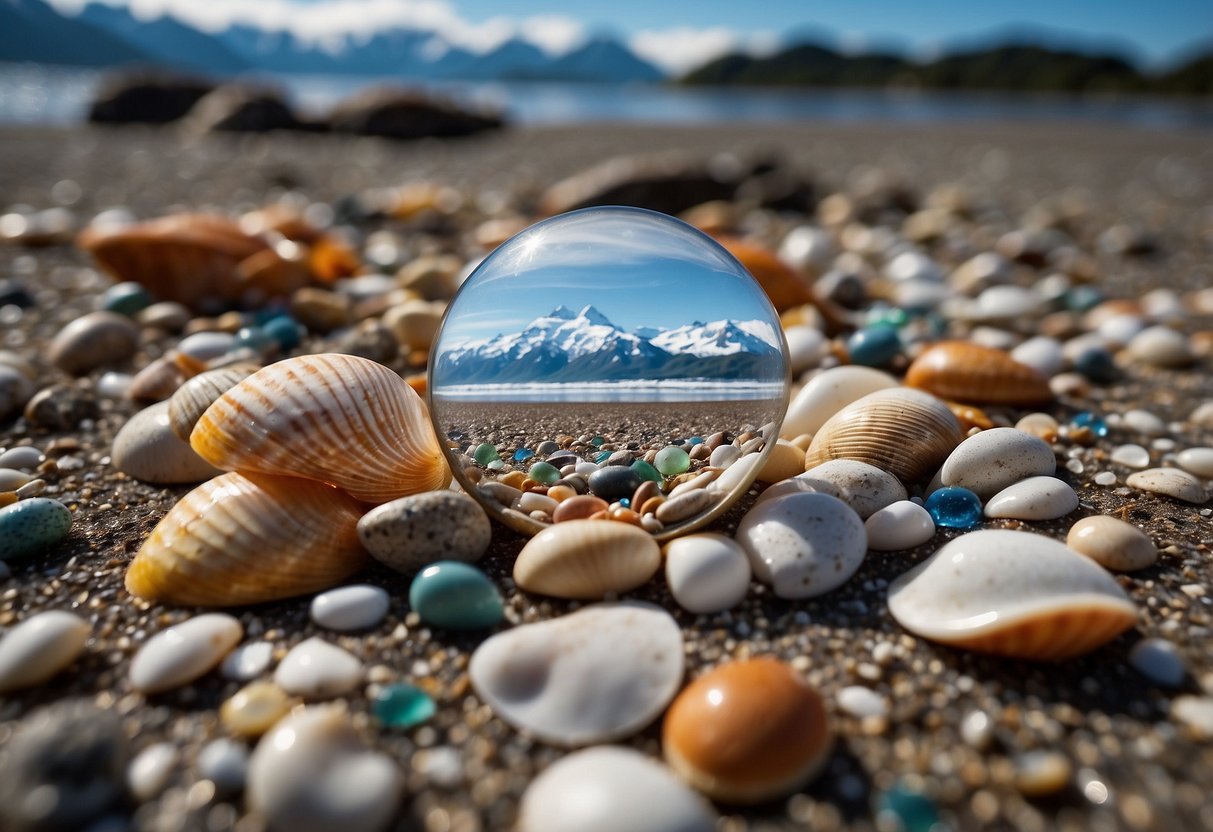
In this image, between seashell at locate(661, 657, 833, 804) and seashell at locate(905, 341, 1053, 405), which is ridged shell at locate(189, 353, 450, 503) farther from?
seashell at locate(905, 341, 1053, 405)

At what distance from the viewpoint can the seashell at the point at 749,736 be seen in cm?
129

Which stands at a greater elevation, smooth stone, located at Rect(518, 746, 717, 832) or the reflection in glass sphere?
the reflection in glass sphere

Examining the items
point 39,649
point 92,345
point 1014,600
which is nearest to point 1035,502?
point 1014,600

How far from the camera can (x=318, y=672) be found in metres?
1.54

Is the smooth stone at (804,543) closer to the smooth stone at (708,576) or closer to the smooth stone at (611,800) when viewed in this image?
the smooth stone at (708,576)

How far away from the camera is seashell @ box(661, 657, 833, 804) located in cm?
129

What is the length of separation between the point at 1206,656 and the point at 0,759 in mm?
2323

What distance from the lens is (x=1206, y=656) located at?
162 cm

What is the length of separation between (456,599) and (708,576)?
562 mm

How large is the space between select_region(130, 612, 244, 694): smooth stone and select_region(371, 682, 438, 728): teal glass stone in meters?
0.39

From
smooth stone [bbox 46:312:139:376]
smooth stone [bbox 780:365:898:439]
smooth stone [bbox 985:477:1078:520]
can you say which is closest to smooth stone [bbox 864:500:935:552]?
smooth stone [bbox 985:477:1078:520]

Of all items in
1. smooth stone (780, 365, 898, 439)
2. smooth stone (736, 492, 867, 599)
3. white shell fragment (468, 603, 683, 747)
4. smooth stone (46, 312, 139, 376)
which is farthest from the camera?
smooth stone (46, 312, 139, 376)

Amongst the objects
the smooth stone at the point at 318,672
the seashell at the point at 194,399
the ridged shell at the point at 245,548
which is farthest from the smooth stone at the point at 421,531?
the seashell at the point at 194,399

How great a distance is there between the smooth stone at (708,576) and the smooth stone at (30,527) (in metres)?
1.62
